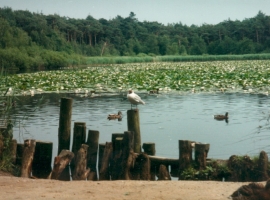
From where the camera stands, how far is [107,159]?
9680 millimetres

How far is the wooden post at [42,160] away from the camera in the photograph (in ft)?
33.4

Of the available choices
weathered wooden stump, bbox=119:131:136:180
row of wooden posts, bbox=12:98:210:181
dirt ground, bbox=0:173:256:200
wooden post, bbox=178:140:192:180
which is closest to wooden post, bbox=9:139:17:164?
row of wooden posts, bbox=12:98:210:181

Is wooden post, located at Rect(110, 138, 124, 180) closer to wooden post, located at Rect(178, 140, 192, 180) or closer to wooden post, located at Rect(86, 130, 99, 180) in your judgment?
wooden post, located at Rect(86, 130, 99, 180)

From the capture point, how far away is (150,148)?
9.91 metres

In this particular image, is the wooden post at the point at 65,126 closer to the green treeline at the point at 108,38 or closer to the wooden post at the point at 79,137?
the wooden post at the point at 79,137

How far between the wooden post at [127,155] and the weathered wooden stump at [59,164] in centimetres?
108

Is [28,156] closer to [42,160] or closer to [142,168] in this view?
[42,160]

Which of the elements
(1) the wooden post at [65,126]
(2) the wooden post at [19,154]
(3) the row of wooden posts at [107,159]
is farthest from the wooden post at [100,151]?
(2) the wooden post at [19,154]

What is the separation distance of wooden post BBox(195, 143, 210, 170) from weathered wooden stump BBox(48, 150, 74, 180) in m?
2.41

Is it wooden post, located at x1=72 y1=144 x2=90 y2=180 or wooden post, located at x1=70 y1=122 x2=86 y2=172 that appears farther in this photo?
wooden post, located at x1=70 y1=122 x2=86 y2=172

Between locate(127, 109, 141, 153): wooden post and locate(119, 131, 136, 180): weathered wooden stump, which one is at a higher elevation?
locate(127, 109, 141, 153): wooden post

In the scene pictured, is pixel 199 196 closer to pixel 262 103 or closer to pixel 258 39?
pixel 262 103

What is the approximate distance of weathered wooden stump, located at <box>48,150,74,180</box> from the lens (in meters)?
9.43

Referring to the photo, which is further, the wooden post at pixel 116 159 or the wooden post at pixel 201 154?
the wooden post at pixel 116 159
